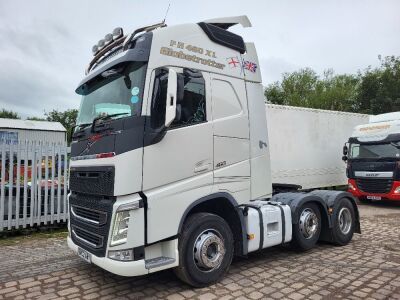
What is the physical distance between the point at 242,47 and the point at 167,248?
10.3ft

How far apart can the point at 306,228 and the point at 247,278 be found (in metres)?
1.72

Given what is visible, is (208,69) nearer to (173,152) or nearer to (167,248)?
(173,152)

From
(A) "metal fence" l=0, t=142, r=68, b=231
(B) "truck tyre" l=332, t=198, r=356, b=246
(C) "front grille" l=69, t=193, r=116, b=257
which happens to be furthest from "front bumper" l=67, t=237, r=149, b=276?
(A) "metal fence" l=0, t=142, r=68, b=231

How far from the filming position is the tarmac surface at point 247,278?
4.39m

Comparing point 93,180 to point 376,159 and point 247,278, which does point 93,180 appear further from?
point 376,159

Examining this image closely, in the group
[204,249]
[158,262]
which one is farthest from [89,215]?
[204,249]

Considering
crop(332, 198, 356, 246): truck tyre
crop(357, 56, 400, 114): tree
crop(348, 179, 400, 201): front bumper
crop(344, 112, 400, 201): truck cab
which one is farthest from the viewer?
crop(357, 56, 400, 114): tree

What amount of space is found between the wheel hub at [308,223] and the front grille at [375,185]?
6726mm

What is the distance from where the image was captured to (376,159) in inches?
476

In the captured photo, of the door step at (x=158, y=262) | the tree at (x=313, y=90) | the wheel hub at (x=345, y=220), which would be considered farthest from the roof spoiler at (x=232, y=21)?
the tree at (x=313, y=90)

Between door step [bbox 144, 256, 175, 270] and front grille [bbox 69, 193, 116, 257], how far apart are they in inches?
20.4

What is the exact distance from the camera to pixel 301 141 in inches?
497

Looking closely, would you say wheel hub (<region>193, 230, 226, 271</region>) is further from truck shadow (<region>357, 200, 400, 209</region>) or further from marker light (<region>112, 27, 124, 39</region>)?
truck shadow (<region>357, 200, 400, 209</region>)

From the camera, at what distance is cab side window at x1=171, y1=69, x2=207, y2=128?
14.2 feet
